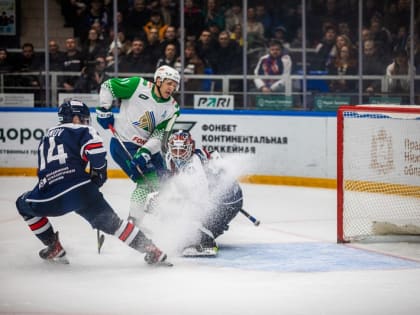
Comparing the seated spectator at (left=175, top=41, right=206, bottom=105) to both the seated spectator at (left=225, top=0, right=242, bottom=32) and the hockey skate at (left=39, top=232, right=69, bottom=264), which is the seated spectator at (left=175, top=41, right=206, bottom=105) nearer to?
the seated spectator at (left=225, top=0, right=242, bottom=32)

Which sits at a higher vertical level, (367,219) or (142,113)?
(142,113)

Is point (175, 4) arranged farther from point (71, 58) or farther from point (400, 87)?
point (400, 87)

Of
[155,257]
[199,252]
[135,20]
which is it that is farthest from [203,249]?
[135,20]

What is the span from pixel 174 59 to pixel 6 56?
79.0 inches

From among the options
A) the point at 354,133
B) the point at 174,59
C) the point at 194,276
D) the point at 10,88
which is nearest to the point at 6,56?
the point at 10,88

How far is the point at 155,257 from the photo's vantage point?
21.3 ft

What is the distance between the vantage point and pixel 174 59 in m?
11.7

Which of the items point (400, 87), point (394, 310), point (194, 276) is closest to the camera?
point (394, 310)

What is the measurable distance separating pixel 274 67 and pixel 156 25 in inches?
59.3

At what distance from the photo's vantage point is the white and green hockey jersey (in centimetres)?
771

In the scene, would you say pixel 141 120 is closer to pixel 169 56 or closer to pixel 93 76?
pixel 169 56

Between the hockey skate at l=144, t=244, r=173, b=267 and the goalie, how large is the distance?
0.38 meters

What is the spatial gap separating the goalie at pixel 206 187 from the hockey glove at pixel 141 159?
22 cm

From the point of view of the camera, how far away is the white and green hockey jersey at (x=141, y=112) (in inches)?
304
